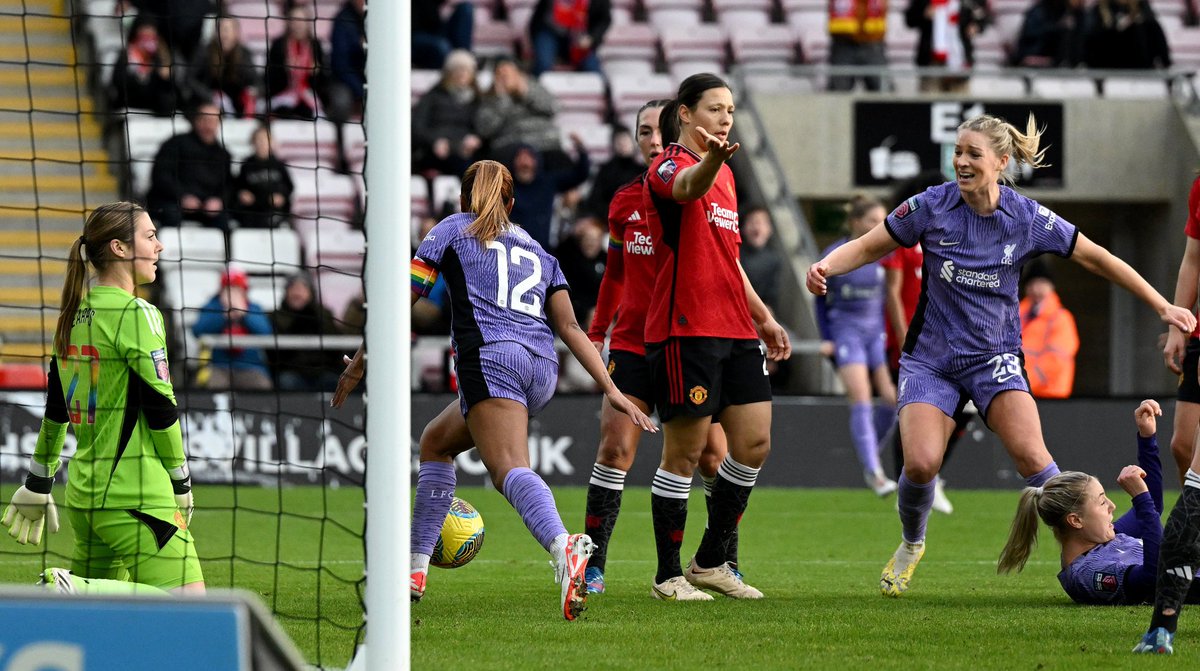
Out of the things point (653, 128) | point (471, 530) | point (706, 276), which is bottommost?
point (471, 530)

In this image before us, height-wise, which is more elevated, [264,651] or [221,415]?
[264,651]

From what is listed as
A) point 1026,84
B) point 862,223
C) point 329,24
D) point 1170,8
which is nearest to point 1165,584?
point 862,223

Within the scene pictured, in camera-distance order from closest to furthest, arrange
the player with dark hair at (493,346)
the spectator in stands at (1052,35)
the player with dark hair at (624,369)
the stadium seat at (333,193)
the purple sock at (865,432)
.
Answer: the player with dark hair at (493,346)
the player with dark hair at (624,369)
the purple sock at (865,432)
the stadium seat at (333,193)
the spectator in stands at (1052,35)

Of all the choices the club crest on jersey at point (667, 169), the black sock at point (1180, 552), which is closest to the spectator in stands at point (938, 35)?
the club crest on jersey at point (667, 169)

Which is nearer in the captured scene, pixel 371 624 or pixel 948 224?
pixel 371 624

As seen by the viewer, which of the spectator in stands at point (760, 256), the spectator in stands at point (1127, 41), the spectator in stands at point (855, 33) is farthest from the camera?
the spectator in stands at point (1127, 41)

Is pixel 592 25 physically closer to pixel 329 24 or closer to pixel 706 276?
pixel 329 24

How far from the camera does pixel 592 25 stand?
60.6 feet

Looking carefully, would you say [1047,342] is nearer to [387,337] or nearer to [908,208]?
[908,208]

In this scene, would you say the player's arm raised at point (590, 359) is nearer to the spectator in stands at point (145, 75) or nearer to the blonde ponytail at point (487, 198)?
the blonde ponytail at point (487, 198)

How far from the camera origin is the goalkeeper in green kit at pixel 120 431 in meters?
5.13

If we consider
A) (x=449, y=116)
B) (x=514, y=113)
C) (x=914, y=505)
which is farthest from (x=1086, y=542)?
(x=449, y=116)

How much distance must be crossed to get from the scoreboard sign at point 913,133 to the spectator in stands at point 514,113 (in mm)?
3354

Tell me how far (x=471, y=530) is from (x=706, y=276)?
1.53 m
